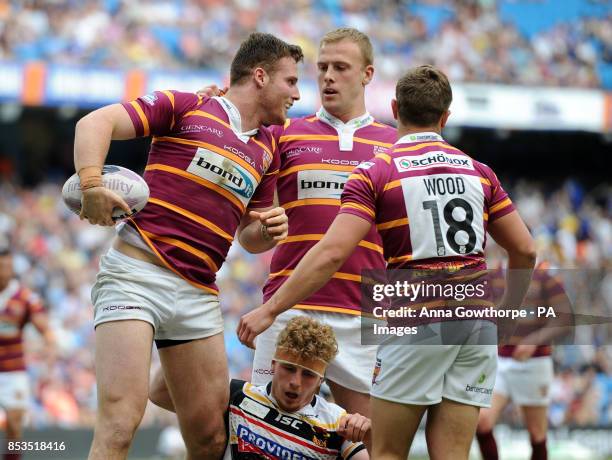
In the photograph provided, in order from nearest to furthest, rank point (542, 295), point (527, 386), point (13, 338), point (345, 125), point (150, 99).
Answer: point (150, 99) → point (345, 125) → point (542, 295) → point (527, 386) → point (13, 338)

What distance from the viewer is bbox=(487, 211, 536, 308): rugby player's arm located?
16.2ft

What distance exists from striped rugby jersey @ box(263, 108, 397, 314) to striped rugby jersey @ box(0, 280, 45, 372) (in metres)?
4.61

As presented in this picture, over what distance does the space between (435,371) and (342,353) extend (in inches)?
47.5

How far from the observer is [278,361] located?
5.28m

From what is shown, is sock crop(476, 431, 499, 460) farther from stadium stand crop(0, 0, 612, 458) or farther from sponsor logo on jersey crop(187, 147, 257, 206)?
stadium stand crop(0, 0, 612, 458)

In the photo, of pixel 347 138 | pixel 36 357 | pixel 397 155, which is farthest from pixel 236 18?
pixel 397 155

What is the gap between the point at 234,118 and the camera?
17.7ft

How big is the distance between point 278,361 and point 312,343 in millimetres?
214

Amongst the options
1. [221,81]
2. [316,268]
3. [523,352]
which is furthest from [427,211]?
[221,81]

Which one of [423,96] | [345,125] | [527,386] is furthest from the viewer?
[527,386]

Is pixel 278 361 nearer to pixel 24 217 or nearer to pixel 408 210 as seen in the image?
pixel 408 210

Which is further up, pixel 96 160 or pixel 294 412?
pixel 96 160

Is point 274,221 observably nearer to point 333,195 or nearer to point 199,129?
point 199,129

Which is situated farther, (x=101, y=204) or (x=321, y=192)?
(x=321, y=192)
